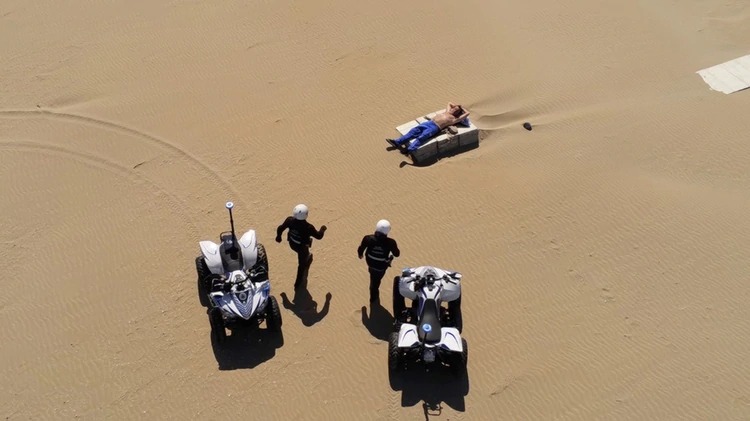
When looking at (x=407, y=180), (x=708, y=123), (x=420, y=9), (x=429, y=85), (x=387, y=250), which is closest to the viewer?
(x=387, y=250)

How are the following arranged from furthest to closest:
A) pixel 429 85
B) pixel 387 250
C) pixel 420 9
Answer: pixel 420 9, pixel 429 85, pixel 387 250

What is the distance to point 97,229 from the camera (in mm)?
11547

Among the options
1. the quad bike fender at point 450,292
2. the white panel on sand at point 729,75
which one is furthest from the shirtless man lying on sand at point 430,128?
the white panel on sand at point 729,75

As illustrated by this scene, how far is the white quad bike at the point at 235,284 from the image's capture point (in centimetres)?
908

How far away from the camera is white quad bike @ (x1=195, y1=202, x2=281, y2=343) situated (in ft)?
29.8

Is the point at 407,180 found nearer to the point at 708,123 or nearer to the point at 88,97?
the point at 708,123

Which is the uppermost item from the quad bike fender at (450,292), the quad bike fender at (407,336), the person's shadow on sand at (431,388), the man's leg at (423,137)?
the man's leg at (423,137)

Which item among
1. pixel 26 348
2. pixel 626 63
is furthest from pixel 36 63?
pixel 626 63

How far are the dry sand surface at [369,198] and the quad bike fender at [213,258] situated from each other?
91cm

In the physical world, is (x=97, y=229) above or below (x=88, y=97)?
below

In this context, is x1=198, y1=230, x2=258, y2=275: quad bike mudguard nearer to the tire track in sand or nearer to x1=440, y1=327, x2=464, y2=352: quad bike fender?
the tire track in sand

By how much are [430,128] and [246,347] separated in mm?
5660

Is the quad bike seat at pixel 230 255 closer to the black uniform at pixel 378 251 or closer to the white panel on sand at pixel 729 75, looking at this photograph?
the black uniform at pixel 378 251

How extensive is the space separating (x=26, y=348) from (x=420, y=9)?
12.1m
